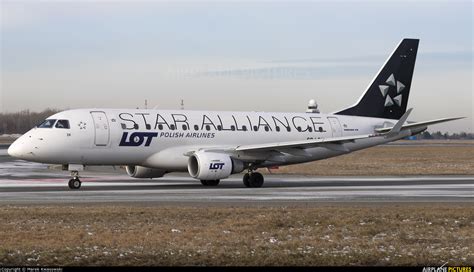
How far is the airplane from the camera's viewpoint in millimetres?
33156

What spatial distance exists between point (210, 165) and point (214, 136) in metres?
A: 3.02

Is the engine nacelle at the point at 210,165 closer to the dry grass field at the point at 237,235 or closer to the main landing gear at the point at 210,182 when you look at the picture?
the main landing gear at the point at 210,182

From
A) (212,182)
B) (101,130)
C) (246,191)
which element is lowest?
(212,182)

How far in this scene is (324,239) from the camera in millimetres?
16219

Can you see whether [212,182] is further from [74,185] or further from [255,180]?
[74,185]

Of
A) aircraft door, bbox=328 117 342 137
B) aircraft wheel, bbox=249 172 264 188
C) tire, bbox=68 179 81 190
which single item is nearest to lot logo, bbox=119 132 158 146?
tire, bbox=68 179 81 190

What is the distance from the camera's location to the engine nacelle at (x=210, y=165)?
33.5 metres

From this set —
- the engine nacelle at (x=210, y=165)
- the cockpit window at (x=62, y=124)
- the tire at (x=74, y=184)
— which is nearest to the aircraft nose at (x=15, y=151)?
the cockpit window at (x=62, y=124)

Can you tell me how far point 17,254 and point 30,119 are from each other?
10652cm

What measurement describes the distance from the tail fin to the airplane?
0.05m

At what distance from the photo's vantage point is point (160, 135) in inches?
1369

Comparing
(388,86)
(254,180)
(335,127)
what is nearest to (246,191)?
(254,180)

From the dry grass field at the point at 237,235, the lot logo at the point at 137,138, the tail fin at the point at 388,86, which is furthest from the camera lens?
the tail fin at the point at 388,86

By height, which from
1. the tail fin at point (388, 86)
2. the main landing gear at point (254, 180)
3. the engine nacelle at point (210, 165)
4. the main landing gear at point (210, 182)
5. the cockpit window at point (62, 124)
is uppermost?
the tail fin at point (388, 86)
